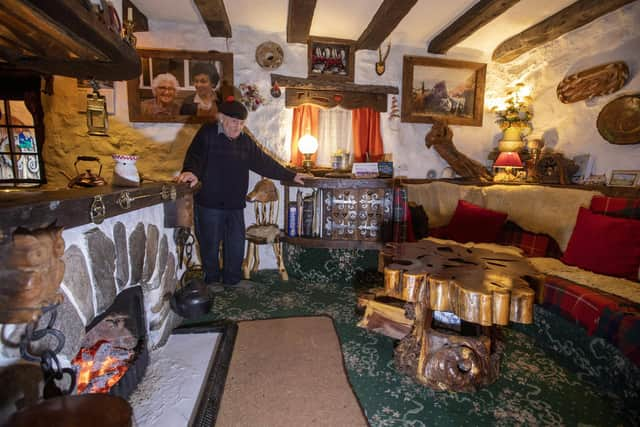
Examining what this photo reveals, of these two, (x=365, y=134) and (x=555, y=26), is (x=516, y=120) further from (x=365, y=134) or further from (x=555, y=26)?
(x=365, y=134)

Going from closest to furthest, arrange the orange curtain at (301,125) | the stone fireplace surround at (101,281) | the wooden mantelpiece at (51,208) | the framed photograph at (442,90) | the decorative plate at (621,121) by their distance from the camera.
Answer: the wooden mantelpiece at (51,208), the stone fireplace surround at (101,281), the decorative plate at (621,121), the orange curtain at (301,125), the framed photograph at (442,90)

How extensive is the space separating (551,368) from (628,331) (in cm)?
52

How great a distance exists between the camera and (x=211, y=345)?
87.2 inches

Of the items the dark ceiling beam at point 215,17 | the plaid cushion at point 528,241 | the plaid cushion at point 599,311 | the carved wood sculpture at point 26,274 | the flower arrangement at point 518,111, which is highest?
the dark ceiling beam at point 215,17

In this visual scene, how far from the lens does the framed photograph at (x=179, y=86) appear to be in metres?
3.58

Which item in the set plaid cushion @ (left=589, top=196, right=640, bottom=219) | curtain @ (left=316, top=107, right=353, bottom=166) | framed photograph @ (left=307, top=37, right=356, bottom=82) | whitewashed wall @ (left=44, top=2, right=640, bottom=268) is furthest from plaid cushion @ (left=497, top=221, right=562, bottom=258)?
framed photograph @ (left=307, top=37, right=356, bottom=82)

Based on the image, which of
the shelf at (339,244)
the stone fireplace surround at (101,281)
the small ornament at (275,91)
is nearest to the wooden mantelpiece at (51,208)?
the stone fireplace surround at (101,281)

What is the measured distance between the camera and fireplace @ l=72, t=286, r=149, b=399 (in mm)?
1594

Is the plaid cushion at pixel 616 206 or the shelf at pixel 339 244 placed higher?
the plaid cushion at pixel 616 206

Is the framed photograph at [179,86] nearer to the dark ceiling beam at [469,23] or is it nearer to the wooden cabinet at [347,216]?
the wooden cabinet at [347,216]

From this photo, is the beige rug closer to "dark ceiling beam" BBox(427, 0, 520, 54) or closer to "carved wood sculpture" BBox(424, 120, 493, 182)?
"carved wood sculpture" BBox(424, 120, 493, 182)

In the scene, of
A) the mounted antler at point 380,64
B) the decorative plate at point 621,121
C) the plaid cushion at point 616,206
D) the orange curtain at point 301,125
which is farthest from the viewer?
the mounted antler at point 380,64

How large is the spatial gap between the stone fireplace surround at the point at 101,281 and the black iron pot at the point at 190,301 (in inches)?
2.5

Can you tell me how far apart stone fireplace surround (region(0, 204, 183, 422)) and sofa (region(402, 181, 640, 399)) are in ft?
7.47
